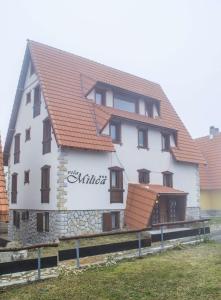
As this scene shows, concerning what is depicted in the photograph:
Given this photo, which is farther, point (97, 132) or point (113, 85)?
point (113, 85)

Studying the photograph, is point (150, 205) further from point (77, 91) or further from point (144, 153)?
point (77, 91)

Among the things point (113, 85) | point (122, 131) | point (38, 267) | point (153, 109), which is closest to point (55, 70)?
point (113, 85)

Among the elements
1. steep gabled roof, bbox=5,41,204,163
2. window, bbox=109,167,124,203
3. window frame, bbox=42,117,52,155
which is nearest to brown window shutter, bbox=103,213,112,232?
window, bbox=109,167,124,203

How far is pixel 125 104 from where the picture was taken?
25.8 meters

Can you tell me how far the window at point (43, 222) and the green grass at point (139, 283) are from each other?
894 centimetres

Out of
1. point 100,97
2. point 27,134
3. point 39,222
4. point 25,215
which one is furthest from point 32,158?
point 100,97

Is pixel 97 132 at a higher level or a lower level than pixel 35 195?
higher

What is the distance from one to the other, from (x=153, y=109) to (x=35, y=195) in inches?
457

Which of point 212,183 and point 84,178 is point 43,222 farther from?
point 212,183

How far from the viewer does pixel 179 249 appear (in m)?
15.5

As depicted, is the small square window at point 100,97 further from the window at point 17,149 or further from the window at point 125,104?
the window at point 17,149

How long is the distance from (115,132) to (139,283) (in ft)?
46.9

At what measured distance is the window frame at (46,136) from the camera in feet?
69.9

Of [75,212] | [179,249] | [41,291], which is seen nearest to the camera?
[41,291]
